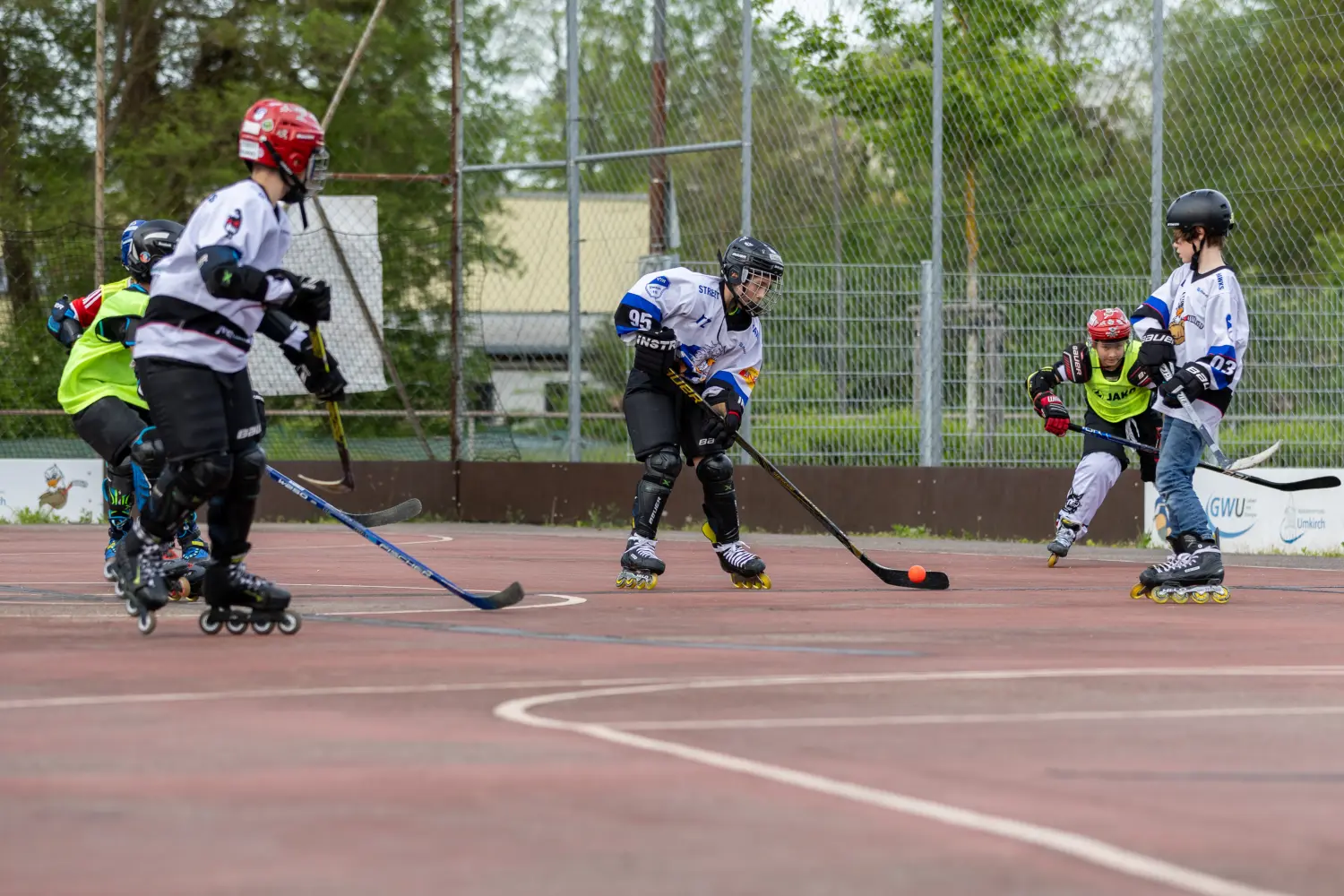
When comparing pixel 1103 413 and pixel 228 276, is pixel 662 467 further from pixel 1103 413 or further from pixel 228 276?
pixel 1103 413

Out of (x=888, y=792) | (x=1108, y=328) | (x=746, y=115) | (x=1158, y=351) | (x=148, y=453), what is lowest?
(x=888, y=792)

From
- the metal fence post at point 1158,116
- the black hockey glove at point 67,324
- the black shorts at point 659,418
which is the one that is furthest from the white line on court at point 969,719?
the metal fence post at point 1158,116

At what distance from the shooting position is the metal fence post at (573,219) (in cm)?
1816

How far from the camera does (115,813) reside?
391 centimetres

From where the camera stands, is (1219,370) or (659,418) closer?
(1219,370)

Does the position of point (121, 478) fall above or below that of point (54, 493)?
above

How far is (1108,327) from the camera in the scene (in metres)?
13.3

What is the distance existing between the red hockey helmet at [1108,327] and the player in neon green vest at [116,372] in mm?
6410

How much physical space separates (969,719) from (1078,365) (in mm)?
8325

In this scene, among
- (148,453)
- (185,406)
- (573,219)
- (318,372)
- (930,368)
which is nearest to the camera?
(185,406)

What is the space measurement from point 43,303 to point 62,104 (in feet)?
41.2

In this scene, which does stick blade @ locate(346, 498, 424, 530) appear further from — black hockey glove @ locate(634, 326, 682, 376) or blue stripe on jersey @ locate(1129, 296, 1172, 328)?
blue stripe on jersey @ locate(1129, 296, 1172, 328)

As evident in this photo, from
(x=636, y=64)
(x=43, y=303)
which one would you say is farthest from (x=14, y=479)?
(x=636, y=64)

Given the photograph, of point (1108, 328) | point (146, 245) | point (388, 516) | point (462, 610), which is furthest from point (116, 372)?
point (1108, 328)
